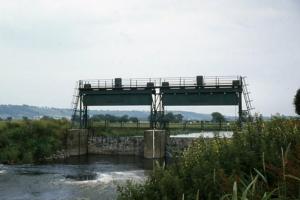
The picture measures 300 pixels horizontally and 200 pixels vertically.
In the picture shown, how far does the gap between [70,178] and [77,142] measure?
19.5 meters

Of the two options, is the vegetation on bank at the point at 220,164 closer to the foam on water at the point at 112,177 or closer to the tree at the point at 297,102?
the foam on water at the point at 112,177

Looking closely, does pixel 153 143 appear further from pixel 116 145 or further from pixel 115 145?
pixel 115 145

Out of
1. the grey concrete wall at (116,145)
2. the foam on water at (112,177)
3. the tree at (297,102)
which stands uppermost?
the tree at (297,102)

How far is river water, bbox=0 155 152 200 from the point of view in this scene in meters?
27.2

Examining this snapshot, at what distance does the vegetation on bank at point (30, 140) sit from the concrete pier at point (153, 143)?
30.5ft

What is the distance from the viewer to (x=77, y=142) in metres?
53.6

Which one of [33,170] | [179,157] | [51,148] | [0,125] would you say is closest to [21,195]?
[33,170]

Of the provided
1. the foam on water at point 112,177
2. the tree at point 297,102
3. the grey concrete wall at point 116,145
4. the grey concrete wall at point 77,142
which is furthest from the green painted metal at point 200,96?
the foam on water at point 112,177

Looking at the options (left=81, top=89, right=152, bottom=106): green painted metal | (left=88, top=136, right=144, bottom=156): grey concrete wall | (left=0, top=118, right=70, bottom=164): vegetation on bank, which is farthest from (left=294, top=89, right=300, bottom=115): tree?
(left=0, top=118, right=70, bottom=164): vegetation on bank

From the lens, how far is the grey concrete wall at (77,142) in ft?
172

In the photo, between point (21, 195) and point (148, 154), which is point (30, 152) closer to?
point (148, 154)

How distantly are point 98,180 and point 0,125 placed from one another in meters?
22.0

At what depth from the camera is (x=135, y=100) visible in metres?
54.0

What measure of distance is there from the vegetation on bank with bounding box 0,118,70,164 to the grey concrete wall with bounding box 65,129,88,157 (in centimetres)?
91
